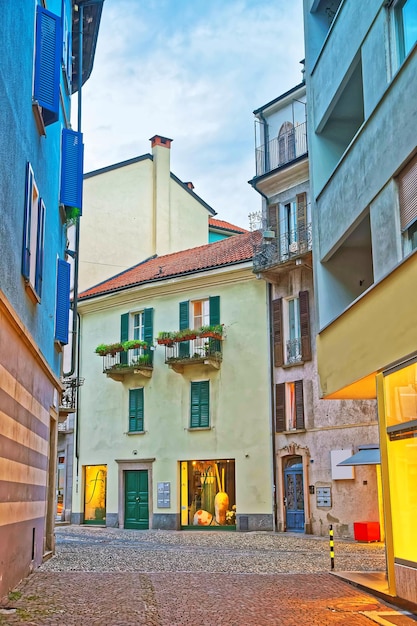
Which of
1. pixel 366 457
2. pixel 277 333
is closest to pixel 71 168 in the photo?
pixel 366 457

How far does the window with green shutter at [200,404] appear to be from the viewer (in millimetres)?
31406

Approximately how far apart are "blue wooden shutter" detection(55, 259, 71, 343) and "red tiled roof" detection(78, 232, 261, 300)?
42.5 ft

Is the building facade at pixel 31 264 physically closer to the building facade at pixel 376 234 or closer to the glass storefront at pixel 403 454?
the building facade at pixel 376 234

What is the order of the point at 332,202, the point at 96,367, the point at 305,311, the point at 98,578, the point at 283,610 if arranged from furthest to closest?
1. the point at 96,367
2. the point at 305,311
3. the point at 332,202
4. the point at 98,578
5. the point at 283,610

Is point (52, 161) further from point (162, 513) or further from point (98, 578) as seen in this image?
point (162, 513)

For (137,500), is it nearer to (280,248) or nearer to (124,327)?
(124,327)

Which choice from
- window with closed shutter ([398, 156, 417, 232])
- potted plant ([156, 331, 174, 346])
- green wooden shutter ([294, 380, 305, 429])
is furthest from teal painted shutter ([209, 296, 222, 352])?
window with closed shutter ([398, 156, 417, 232])

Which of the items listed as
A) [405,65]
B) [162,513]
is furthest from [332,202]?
[162,513]

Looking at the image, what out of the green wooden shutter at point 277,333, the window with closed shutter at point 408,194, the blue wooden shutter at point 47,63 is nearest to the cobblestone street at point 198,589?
the window with closed shutter at point 408,194

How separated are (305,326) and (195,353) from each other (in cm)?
489

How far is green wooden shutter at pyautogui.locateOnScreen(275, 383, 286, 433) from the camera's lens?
28872 mm

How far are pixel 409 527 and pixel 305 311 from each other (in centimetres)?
1775

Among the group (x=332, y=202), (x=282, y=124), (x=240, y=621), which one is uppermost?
(x=282, y=124)

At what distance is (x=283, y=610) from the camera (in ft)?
34.1
